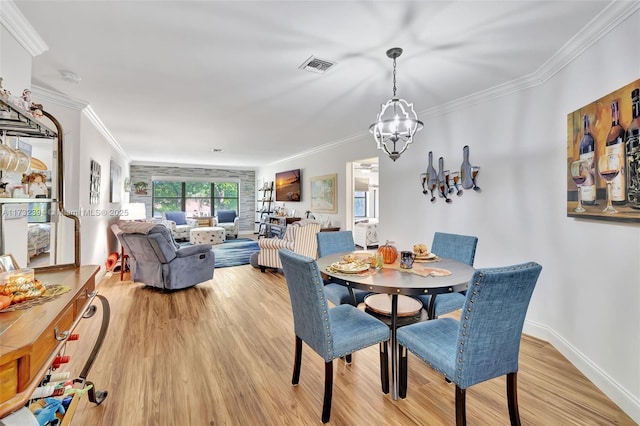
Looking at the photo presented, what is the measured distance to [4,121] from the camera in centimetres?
155

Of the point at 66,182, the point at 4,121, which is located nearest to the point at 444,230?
the point at 4,121

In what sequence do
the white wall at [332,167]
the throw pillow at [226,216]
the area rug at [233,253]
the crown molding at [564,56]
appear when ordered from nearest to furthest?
1. the crown molding at [564,56]
2. the white wall at [332,167]
3. the area rug at [233,253]
4. the throw pillow at [226,216]

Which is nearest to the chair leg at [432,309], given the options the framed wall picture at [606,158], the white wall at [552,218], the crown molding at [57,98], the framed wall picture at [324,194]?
the white wall at [552,218]

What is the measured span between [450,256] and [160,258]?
11.9ft

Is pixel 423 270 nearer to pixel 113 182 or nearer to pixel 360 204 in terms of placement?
pixel 113 182

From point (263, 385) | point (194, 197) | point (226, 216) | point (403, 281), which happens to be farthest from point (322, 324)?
point (194, 197)

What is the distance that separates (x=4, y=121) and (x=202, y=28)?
124cm

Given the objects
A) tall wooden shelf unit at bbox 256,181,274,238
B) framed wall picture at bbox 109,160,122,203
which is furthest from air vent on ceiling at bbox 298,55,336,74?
tall wooden shelf unit at bbox 256,181,274,238

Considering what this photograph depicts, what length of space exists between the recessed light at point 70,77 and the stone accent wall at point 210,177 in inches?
274

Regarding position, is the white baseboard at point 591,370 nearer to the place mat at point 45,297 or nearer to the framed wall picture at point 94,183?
the place mat at point 45,297

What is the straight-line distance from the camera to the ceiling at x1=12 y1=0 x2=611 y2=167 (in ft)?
5.90

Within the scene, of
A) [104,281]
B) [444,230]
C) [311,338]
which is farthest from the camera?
[104,281]

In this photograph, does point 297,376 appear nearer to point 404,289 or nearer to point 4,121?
point 404,289

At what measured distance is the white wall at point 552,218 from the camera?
73.2 inches
